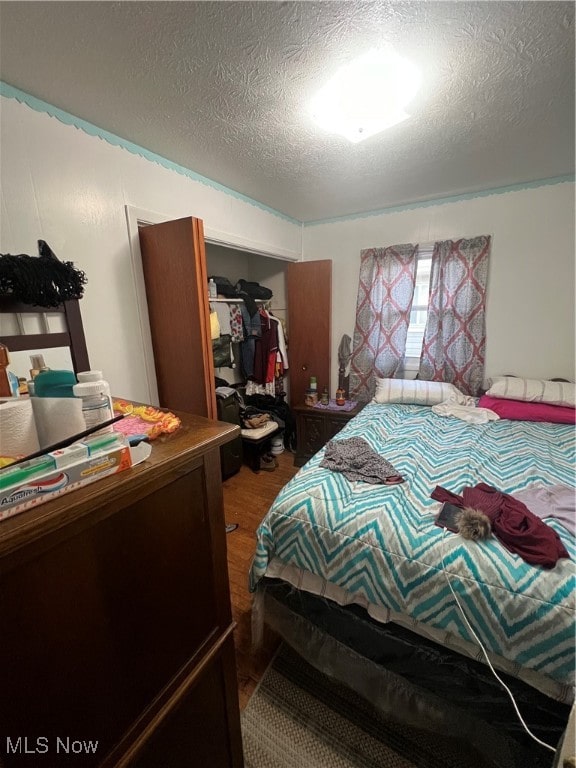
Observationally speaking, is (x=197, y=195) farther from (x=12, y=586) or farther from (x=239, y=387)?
(x=12, y=586)

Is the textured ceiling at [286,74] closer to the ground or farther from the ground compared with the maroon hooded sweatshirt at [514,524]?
farther from the ground

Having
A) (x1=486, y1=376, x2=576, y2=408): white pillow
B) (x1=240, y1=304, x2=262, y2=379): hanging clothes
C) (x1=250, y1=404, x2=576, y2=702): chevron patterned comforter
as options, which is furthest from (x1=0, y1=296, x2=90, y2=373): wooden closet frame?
(x1=486, y1=376, x2=576, y2=408): white pillow

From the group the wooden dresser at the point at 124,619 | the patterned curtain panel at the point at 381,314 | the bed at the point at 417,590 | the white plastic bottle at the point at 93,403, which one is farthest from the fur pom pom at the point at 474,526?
the patterned curtain panel at the point at 381,314

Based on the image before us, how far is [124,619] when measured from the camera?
552mm

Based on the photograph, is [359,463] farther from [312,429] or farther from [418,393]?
[312,429]

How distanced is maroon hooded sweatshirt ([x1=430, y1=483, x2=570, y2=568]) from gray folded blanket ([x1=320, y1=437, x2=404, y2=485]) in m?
0.22

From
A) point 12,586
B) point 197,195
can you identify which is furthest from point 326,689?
point 197,195

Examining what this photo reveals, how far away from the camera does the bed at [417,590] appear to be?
904 mm

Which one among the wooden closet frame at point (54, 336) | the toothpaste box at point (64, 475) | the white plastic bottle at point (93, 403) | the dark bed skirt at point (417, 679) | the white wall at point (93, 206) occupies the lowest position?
the dark bed skirt at point (417, 679)

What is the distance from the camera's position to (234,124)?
1.48 m

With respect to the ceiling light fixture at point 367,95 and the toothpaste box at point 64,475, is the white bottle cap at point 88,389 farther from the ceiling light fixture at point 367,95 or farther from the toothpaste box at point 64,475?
the ceiling light fixture at point 367,95

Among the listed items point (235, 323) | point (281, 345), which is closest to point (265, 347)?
point (281, 345)

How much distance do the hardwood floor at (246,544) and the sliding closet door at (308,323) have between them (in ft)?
2.84

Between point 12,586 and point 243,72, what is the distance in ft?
5.50
